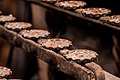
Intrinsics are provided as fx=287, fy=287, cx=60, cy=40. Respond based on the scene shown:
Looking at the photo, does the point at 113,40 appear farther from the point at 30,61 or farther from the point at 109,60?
the point at 30,61

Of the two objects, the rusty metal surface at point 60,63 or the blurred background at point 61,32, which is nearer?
the rusty metal surface at point 60,63

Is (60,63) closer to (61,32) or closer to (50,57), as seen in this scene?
(50,57)

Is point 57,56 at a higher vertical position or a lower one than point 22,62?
higher

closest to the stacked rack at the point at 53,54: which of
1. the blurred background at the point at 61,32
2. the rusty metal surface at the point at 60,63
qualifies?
the rusty metal surface at the point at 60,63

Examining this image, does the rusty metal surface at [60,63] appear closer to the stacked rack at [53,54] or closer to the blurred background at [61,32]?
the stacked rack at [53,54]

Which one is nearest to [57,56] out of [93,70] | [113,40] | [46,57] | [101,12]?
[46,57]

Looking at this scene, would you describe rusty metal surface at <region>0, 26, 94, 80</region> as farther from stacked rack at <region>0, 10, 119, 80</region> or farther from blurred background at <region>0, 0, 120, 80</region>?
blurred background at <region>0, 0, 120, 80</region>

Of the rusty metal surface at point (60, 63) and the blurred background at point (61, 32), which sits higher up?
the rusty metal surface at point (60, 63)

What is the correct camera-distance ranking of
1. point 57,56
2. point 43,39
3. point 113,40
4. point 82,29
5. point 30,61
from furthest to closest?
point 30,61
point 82,29
point 113,40
point 43,39
point 57,56
